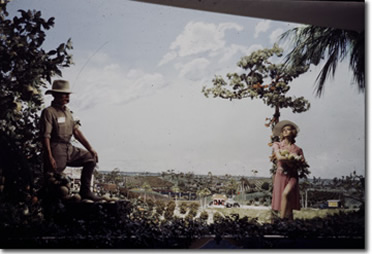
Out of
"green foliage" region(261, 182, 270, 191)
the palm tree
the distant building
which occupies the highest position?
the palm tree

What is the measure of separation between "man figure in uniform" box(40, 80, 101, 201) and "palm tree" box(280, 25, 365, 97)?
7.23ft

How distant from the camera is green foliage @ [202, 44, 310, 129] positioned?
4.56 meters

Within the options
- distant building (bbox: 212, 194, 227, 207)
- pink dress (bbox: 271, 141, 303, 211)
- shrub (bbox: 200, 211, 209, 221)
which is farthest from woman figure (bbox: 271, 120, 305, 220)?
shrub (bbox: 200, 211, 209, 221)

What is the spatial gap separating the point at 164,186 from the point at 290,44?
1899mm

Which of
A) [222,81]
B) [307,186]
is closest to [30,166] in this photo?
[222,81]

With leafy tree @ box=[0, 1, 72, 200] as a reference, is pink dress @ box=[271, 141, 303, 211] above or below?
below

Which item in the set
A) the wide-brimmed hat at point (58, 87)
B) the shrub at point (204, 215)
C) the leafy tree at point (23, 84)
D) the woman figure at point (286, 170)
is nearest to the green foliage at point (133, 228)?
the shrub at point (204, 215)

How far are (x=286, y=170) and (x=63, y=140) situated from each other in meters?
2.18

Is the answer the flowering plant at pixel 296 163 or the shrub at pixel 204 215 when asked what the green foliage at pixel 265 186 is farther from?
the shrub at pixel 204 215

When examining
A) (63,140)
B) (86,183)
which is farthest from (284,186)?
(63,140)

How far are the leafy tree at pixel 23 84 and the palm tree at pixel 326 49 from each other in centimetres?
225

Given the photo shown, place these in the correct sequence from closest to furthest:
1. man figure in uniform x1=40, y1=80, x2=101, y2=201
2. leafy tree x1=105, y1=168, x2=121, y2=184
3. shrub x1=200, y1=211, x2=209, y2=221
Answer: man figure in uniform x1=40, y1=80, x2=101, y2=201
leafy tree x1=105, y1=168, x2=121, y2=184
shrub x1=200, y1=211, x2=209, y2=221

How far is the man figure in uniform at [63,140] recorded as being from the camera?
4.20 metres

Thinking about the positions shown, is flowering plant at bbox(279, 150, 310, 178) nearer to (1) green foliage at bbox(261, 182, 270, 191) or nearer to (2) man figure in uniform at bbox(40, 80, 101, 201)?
(1) green foliage at bbox(261, 182, 270, 191)
